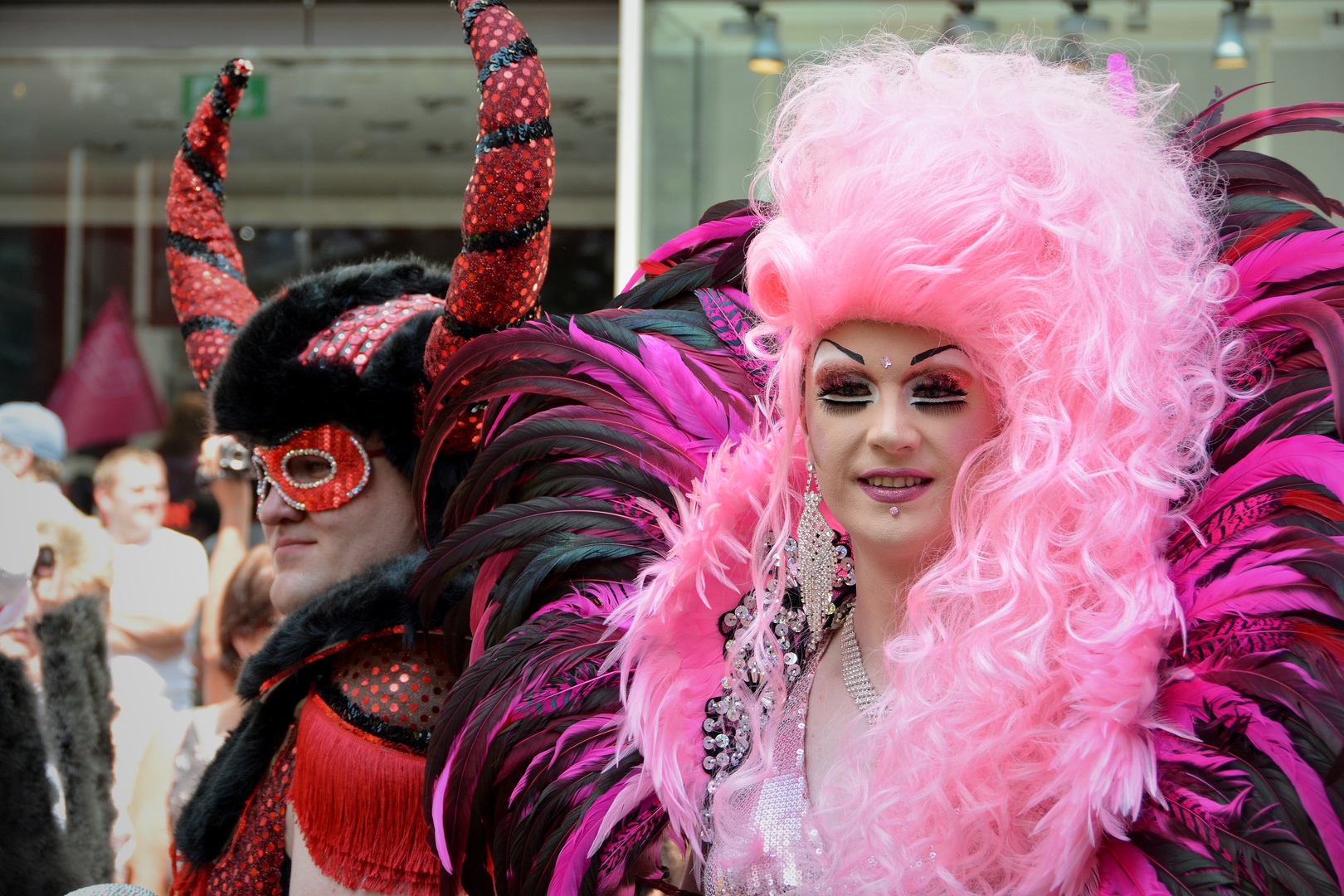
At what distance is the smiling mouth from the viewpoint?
1188mm

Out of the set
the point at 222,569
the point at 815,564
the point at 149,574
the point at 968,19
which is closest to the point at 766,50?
the point at 968,19

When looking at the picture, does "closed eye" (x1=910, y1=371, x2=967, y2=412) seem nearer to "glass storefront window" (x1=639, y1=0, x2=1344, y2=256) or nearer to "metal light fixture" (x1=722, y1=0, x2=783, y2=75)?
"glass storefront window" (x1=639, y1=0, x2=1344, y2=256)

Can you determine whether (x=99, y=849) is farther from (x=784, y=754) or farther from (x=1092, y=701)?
(x=1092, y=701)

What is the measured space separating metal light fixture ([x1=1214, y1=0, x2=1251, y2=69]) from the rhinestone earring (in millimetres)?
3399

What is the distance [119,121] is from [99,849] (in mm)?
4011

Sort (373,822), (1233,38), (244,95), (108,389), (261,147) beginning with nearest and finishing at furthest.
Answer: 1. (373,822)
2. (1233,38)
3. (244,95)
4. (261,147)
5. (108,389)

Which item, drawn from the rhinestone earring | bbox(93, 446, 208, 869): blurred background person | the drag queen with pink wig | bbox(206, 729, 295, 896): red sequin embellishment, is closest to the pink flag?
bbox(93, 446, 208, 869): blurred background person

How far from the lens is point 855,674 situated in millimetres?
1343

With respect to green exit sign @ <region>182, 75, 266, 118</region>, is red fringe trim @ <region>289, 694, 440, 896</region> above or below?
below

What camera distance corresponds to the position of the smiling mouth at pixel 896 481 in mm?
1188

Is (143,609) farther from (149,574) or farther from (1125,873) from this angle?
(1125,873)

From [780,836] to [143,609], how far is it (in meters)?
2.67

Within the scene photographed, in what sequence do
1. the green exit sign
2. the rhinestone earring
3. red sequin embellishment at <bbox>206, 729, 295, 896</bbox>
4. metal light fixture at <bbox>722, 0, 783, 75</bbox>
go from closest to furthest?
1. the rhinestone earring
2. red sequin embellishment at <bbox>206, 729, 295, 896</bbox>
3. metal light fixture at <bbox>722, 0, 783, 75</bbox>
4. the green exit sign

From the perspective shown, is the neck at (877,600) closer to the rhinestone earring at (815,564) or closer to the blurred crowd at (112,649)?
the rhinestone earring at (815,564)
